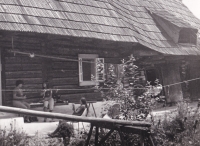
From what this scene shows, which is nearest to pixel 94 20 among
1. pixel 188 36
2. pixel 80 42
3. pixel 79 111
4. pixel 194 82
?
pixel 80 42

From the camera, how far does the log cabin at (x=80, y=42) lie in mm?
8000

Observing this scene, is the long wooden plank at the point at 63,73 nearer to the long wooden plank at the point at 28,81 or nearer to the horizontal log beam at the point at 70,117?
the long wooden plank at the point at 28,81

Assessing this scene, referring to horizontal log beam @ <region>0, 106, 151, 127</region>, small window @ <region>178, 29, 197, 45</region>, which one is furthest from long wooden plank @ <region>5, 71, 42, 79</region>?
small window @ <region>178, 29, 197, 45</region>

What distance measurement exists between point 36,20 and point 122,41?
3.09 meters

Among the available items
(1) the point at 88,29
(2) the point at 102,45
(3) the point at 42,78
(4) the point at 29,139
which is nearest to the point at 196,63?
(2) the point at 102,45

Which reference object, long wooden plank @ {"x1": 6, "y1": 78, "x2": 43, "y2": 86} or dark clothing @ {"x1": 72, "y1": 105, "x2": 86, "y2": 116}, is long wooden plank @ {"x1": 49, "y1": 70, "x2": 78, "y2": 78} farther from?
dark clothing @ {"x1": 72, "y1": 105, "x2": 86, "y2": 116}

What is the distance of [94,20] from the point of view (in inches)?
380

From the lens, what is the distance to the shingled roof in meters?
7.74

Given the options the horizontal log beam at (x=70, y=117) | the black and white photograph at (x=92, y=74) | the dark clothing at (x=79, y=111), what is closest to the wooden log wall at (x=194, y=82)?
the black and white photograph at (x=92, y=74)

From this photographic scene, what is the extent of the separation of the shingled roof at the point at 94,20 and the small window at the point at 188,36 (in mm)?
358

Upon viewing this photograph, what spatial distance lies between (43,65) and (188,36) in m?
7.79

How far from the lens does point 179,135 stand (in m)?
6.13

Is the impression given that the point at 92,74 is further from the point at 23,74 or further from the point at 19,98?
the point at 19,98

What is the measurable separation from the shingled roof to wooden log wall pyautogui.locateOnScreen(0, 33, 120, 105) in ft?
2.34
